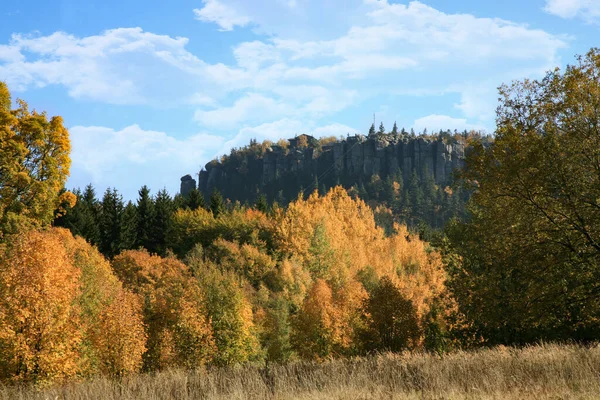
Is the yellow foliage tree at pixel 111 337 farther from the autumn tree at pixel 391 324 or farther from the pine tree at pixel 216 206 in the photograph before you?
the pine tree at pixel 216 206

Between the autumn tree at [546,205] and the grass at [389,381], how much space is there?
24.0 feet

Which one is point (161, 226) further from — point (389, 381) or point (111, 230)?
point (389, 381)

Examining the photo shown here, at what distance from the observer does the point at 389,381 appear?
15445mm

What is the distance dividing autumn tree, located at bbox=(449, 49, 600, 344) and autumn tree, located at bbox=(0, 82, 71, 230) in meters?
34.2

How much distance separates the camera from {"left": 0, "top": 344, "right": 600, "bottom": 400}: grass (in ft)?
43.9

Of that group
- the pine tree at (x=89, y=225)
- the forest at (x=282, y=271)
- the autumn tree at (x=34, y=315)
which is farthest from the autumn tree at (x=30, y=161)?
the pine tree at (x=89, y=225)

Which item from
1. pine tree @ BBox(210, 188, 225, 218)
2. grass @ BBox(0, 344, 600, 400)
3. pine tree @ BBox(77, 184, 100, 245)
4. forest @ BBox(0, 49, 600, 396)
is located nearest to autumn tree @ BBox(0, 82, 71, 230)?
forest @ BBox(0, 49, 600, 396)

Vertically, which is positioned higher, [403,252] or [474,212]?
[474,212]

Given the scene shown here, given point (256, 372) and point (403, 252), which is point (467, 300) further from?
point (403, 252)

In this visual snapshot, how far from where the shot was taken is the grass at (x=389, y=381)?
43.9 ft

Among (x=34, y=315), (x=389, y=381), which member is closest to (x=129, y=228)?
(x=34, y=315)

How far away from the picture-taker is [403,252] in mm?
105750

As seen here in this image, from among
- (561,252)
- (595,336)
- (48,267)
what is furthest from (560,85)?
(48,267)

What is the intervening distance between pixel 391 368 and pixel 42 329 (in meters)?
21.3
